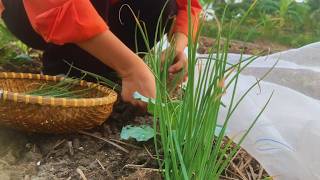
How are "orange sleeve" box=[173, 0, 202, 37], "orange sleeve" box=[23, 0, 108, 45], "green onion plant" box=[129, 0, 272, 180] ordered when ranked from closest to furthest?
"green onion plant" box=[129, 0, 272, 180] → "orange sleeve" box=[23, 0, 108, 45] → "orange sleeve" box=[173, 0, 202, 37]

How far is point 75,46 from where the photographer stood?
1.48m

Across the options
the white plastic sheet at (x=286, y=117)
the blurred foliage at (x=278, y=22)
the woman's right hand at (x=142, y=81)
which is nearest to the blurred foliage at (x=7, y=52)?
the woman's right hand at (x=142, y=81)

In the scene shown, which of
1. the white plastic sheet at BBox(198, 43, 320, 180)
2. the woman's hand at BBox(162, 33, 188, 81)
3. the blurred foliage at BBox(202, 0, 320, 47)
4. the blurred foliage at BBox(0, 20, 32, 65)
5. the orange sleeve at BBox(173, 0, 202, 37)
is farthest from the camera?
the blurred foliage at BBox(202, 0, 320, 47)

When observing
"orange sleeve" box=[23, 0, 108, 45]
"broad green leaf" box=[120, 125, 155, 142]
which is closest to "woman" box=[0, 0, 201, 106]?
"orange sleeve" box=[23, 0, 108, 45]

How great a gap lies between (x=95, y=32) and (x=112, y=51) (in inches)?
2.5

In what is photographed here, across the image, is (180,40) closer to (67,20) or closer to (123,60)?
(123,60)

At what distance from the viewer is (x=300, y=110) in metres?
1.19

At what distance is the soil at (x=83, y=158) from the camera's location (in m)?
1.06

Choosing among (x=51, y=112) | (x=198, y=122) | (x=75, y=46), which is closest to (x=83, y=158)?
(x=51, y=112)

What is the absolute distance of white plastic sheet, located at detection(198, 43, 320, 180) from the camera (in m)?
1.05

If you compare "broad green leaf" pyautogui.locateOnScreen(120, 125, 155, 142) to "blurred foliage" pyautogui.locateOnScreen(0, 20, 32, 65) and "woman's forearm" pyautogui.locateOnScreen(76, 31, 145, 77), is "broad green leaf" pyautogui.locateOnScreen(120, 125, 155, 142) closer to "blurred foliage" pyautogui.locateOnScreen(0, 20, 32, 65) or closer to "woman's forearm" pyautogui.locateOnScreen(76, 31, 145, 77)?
"woman's forearm" pyautogui.locateOnScreen(76, 31, 145, 77)

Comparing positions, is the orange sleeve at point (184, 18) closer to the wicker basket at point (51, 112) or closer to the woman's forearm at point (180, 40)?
the woman's forearm at point (180, 40)

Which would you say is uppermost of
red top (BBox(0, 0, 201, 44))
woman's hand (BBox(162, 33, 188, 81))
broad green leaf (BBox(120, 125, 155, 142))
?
red top (BBox(0, 0, 201, 44))

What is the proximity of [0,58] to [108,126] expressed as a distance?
21.1 inches
